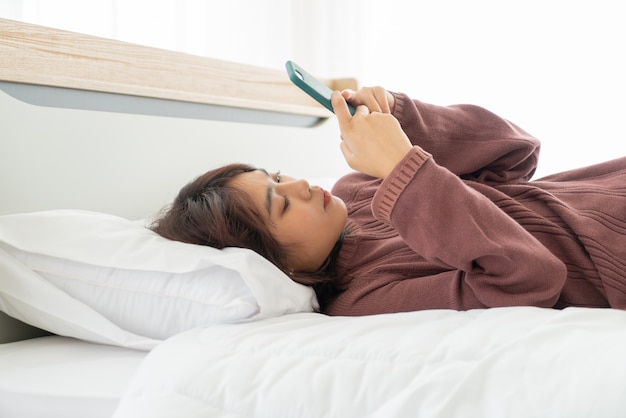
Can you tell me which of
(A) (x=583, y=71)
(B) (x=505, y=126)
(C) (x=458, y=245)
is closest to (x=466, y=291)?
(C) (x=458, y=245)

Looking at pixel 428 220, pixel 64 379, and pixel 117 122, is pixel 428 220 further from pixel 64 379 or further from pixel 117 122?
pixel 117 122

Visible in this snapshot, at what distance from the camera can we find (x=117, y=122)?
1.21 metres

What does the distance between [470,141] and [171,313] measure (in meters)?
0.60

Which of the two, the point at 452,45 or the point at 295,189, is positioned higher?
the point at 452,45

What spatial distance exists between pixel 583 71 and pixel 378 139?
51.7 inches

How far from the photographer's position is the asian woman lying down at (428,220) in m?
0.82

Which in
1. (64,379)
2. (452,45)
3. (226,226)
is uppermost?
(452,45)

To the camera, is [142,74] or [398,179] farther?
[142,74]

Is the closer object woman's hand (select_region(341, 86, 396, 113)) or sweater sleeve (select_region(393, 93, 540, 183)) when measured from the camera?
woman's hand (select_region(341, 86, 396, 113))

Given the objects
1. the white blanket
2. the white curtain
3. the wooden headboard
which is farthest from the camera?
the white curtain

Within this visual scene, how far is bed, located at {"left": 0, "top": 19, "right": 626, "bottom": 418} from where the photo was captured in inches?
22.4

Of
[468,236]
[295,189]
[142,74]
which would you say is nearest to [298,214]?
[295,189]

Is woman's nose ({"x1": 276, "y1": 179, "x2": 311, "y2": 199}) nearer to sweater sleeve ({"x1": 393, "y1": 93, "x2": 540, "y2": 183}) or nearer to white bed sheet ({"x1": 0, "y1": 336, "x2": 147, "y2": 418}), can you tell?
sweater sleeve ({"x1": 393, "y1": 93, "x2": 540, "y2": 183})

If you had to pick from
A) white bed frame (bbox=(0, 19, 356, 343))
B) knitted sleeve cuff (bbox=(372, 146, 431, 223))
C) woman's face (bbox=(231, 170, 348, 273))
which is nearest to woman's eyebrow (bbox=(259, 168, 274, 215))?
woman's face (bbox=(231, 170, 348, 273))
